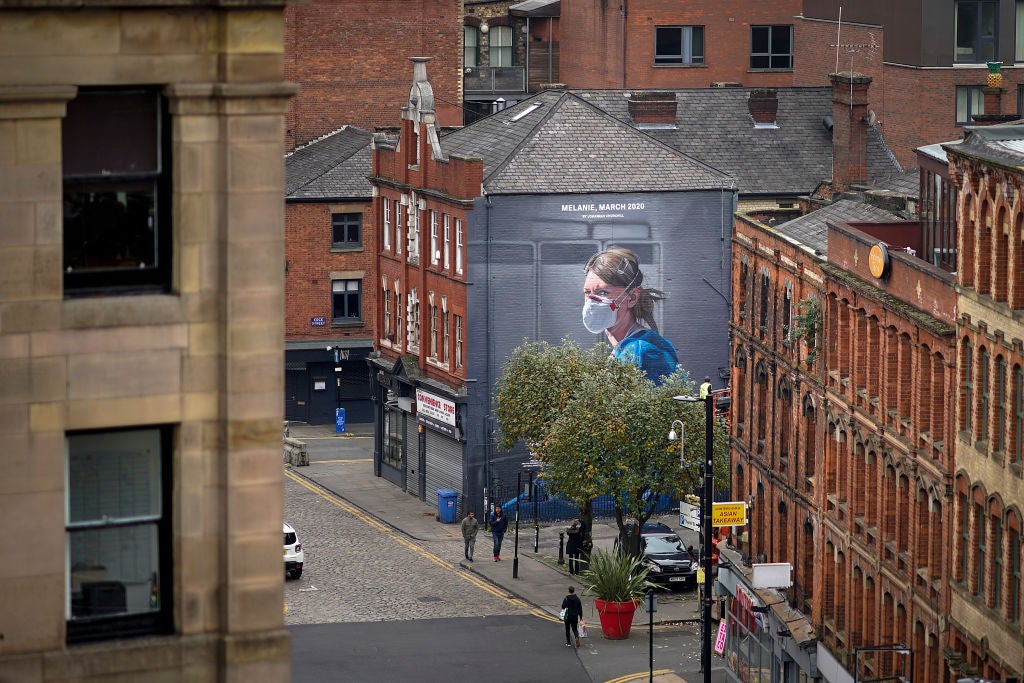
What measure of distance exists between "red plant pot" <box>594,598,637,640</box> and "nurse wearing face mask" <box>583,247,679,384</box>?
51.5 ft

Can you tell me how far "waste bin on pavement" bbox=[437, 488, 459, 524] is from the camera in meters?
66.8

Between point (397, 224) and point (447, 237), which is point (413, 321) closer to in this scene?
point (397, 224)

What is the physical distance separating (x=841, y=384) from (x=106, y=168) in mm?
34130

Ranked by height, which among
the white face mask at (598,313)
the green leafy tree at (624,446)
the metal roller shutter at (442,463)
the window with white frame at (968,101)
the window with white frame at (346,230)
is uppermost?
the window with white frame at (968,101)

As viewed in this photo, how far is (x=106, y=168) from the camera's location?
50.3 ft

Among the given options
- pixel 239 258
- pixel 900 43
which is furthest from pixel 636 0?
pixel 239 258

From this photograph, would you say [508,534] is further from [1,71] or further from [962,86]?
[1,71]

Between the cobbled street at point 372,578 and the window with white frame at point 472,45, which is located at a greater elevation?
the window with white frame at point 472,45

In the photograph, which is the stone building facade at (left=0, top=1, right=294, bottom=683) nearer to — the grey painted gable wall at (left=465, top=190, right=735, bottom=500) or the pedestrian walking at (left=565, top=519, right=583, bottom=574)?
the pedestrian walking at (left=565, top=519, right=583, bottom=574)

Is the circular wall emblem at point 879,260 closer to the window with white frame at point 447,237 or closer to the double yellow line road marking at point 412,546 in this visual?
the double yellow line road marking at point 412,546

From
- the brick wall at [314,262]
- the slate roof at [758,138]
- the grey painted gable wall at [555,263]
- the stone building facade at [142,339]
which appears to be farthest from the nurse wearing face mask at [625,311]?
the stone building facade at [142,339]

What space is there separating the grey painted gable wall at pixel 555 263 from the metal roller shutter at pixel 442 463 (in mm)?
900

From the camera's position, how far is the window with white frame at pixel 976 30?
87875mm

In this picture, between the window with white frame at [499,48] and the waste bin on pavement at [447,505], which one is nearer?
the waste bin on pavement at [447,505]
